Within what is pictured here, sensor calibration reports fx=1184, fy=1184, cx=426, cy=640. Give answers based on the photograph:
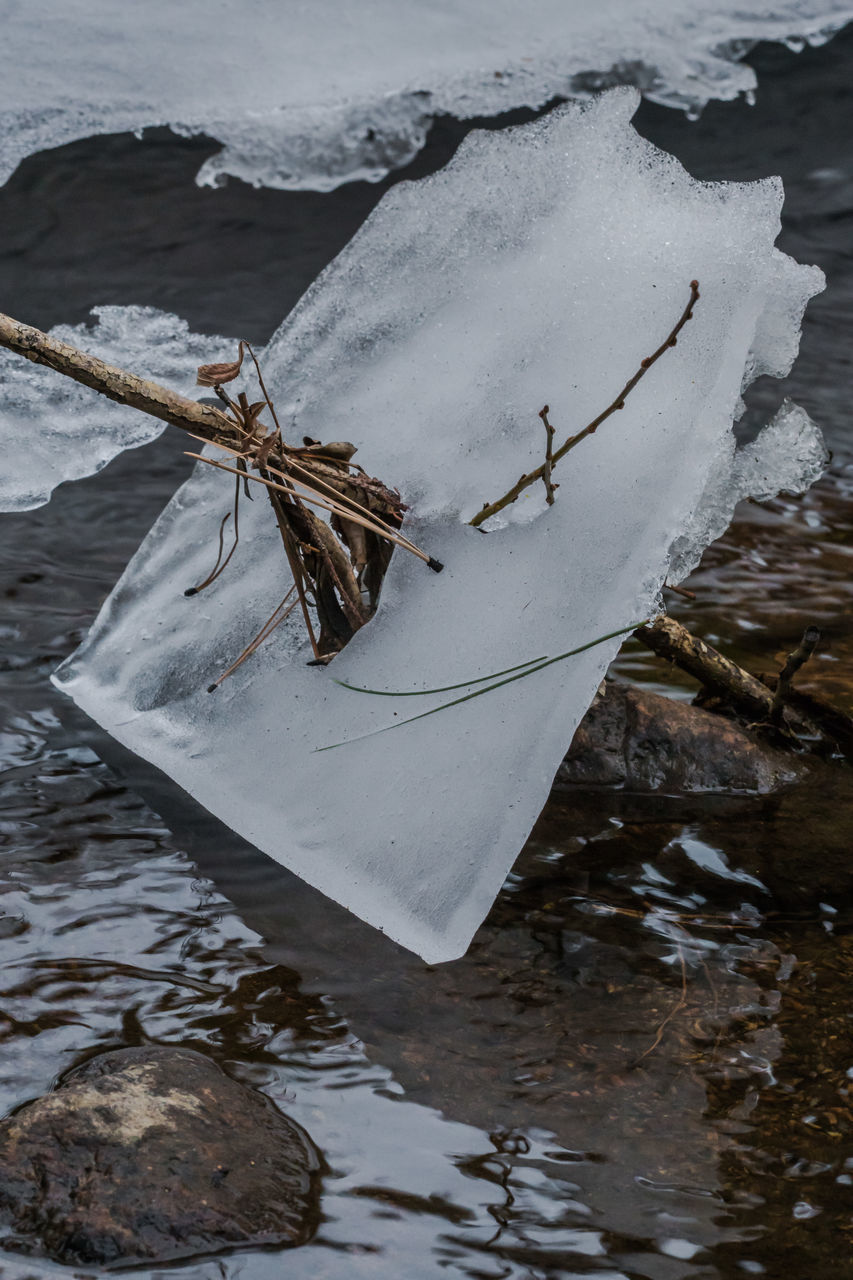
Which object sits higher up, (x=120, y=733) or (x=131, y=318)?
(x=131, y=318)

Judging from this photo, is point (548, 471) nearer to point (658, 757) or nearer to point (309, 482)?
point (309, 482)

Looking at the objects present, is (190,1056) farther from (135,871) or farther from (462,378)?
(462,378)

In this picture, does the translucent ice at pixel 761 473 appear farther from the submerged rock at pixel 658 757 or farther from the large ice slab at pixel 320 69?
the large ice slab at pixel 320 69

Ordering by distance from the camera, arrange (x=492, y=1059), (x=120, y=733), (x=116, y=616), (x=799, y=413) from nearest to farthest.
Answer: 1. (x=492, y=1059)
2. (x=799, y=413)
3. (x=120, y=733)
4. (x=116, y=616)

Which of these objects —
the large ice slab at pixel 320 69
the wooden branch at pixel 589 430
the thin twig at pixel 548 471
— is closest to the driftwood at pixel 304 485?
the wooden branch at pixel 589 430

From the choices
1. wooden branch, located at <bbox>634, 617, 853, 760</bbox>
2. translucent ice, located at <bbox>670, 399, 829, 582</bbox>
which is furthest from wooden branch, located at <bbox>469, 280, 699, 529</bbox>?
wooden branch, located at <bbox>634, 617, 853, 760</bbox>

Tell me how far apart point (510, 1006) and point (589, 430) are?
1.12 m

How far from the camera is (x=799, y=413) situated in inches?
95.5

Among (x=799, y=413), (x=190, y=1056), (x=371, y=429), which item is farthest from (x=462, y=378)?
(x=190, y=1056)

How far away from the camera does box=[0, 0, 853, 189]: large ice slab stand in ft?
21.6

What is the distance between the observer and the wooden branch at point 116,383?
7.18 feet

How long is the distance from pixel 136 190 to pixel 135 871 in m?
5.32

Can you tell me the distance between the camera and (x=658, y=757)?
10.1 feet

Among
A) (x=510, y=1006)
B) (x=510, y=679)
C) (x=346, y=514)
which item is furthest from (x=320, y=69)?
(x=510, y=1006)
